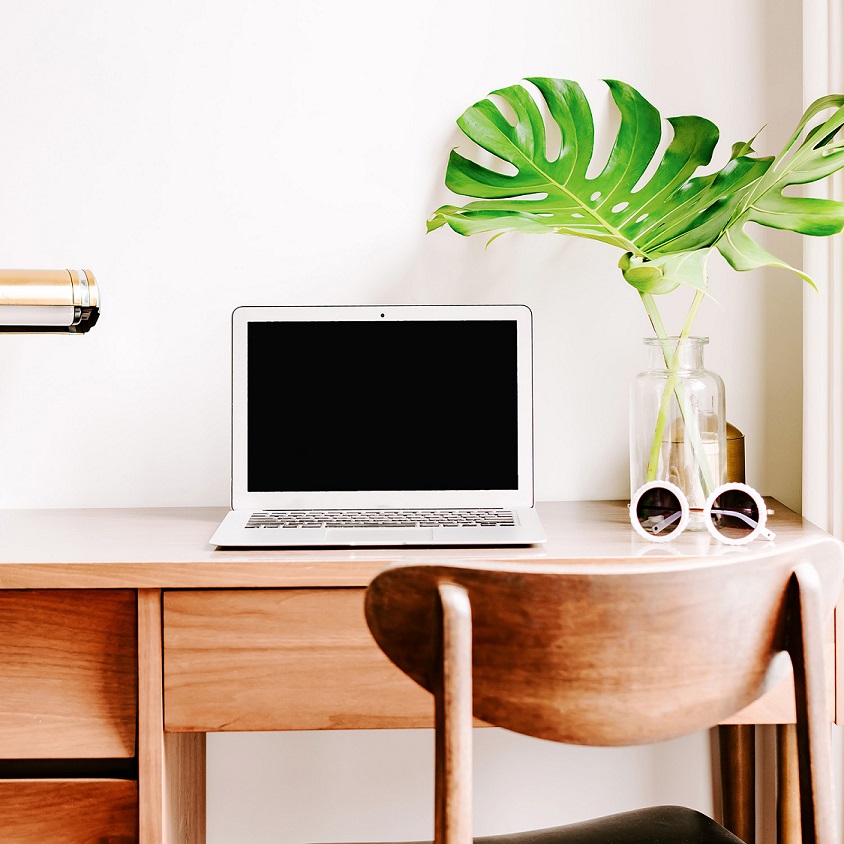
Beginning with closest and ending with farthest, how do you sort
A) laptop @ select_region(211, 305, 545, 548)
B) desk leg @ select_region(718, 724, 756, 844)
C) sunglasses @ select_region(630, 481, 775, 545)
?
1. sunglasses @ select_region(630, 481, 775, 545)
2. laptop @ select_region(211, 305, 545, 548)
3. desk leg @ select_region(718, 724, 756, 844)

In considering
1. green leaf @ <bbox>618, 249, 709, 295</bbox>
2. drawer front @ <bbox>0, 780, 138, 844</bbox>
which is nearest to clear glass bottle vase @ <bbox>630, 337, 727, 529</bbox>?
green leaf @ <bbox>618, 249, 709, 295</bbox>

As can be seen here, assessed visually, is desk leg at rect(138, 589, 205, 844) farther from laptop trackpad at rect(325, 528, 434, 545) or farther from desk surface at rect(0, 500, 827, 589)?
laptop trackpad at rect(325, 528, 434, 545)

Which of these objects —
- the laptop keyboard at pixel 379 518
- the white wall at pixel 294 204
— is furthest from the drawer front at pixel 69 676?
the white wall at pixel 294 204

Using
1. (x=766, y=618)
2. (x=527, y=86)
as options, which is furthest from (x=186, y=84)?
(x=766, y=618)

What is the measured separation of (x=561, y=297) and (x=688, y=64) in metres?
0.41

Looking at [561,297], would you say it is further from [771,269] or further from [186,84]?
[186,84]

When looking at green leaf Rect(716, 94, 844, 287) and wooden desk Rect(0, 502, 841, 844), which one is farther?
green leaf Rect(716, 94, 844, 287)

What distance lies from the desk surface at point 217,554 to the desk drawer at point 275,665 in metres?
0.02

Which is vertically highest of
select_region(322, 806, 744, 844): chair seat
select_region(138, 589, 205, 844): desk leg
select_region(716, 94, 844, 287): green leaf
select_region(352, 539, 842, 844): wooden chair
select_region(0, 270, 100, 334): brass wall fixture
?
select_region(716, 94, 844, 287): green leaf

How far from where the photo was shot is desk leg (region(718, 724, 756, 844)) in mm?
1341

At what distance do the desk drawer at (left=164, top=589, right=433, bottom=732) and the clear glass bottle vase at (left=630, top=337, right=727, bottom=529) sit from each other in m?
0.44

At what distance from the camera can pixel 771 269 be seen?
1.38 metres

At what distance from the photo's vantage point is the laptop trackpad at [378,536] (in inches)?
39.9

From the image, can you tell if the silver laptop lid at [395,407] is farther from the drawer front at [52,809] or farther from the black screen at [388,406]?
the drawer front at [52,809]
